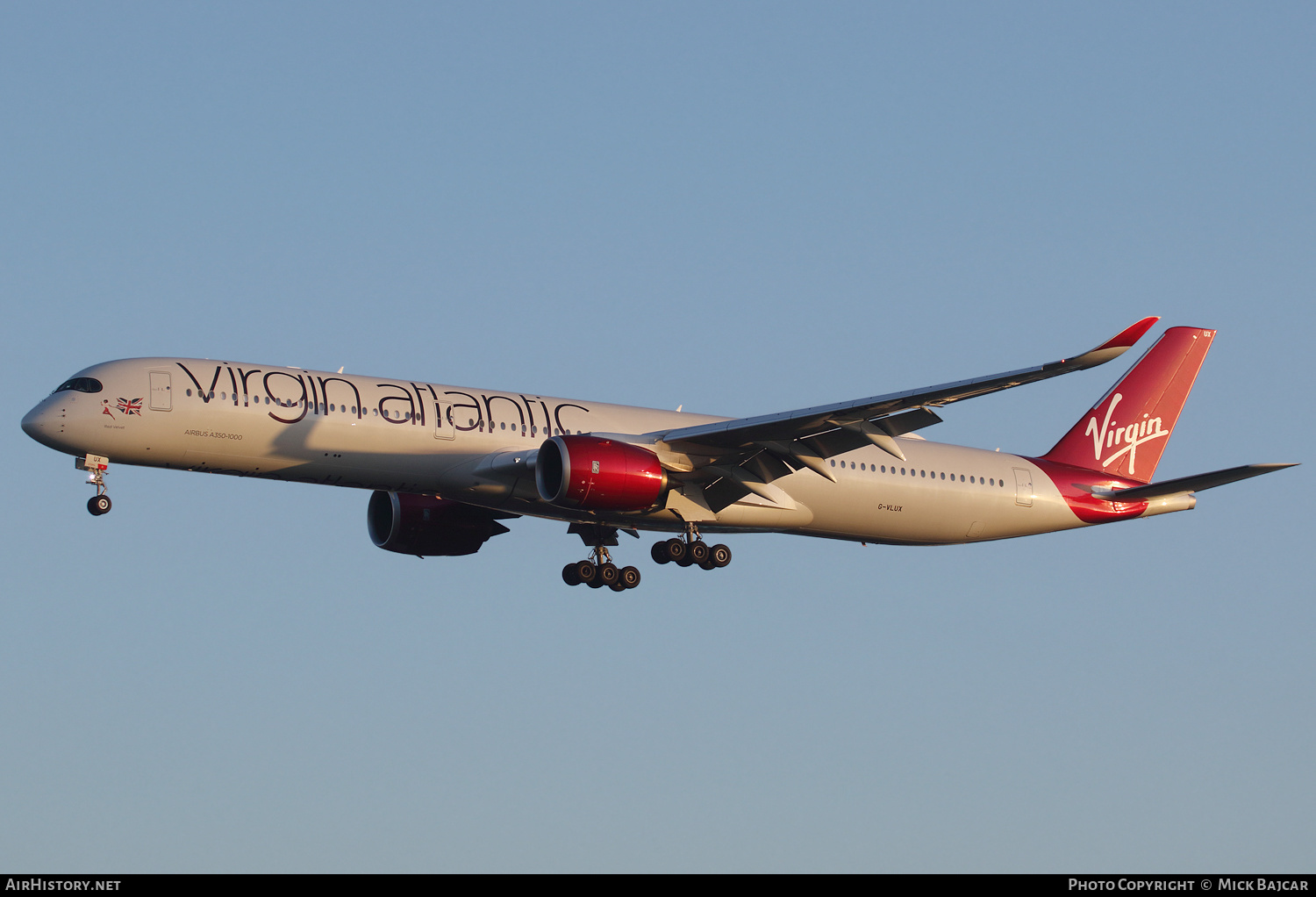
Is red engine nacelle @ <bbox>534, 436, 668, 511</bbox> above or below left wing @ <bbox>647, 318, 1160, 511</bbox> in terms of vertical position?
below

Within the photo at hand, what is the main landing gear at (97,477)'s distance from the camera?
3688 centimetres

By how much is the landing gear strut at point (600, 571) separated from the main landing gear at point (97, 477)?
40.0ft

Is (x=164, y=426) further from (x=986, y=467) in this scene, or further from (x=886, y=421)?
(x=986, y=467)

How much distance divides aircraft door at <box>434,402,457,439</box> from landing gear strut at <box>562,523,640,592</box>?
6.35m

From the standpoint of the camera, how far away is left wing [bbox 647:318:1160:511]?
115ft

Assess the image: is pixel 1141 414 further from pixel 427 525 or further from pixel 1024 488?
pixel 427 525

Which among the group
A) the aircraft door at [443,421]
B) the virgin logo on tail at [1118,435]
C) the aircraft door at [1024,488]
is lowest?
the aircraft door at [443,421]

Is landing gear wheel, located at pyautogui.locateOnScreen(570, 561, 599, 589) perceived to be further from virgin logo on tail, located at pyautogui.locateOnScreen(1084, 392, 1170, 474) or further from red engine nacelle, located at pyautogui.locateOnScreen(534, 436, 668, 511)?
virgin logo on tail, located at pyautogui.locateOnScreen(1084, 392, 1170, 474)

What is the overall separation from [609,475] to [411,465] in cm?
477

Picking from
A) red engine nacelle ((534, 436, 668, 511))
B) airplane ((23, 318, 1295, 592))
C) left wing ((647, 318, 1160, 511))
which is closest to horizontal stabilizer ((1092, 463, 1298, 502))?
airplane ((23, 318, 1295, 592))

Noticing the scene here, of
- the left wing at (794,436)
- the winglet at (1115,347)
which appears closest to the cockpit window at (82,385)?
the left wing at (794,436)

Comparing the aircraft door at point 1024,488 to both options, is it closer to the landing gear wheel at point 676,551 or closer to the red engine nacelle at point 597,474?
the landing gear wheel at point 676,551
